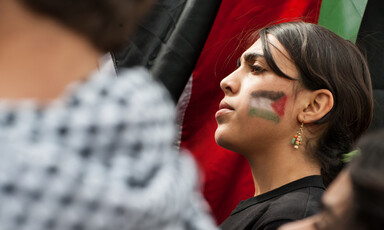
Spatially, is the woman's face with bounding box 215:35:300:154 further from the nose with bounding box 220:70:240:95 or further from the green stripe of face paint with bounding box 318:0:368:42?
the green stripe of face paint with bounding box 318:0:368:42

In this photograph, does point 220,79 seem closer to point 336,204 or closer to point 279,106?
point 279,106

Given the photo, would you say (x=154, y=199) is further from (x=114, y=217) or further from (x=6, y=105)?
(x=6, y=105)

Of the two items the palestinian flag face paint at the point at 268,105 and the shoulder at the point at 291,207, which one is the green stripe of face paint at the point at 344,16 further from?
the shoulder at the point at 291,207

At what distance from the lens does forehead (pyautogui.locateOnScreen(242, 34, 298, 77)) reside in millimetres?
1590

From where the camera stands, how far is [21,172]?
0.50 metres

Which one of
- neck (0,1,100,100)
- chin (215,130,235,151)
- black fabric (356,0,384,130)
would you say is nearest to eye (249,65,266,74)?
chin (215,130,235,151)

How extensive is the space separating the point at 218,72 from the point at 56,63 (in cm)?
172

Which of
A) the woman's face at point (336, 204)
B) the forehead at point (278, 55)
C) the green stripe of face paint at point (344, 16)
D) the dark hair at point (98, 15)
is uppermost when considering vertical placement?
the dark hair at point (98, 15)

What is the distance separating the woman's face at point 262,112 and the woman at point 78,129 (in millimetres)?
973

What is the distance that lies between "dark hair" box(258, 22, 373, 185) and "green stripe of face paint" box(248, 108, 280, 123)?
0.41 ft

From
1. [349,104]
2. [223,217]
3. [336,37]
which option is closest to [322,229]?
[349,104]

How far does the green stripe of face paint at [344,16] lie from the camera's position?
210 centimetres

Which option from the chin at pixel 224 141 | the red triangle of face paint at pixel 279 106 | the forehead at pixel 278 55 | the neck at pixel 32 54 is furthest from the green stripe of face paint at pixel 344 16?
the neck at pixel 32 54

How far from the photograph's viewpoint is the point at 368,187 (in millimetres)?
541
